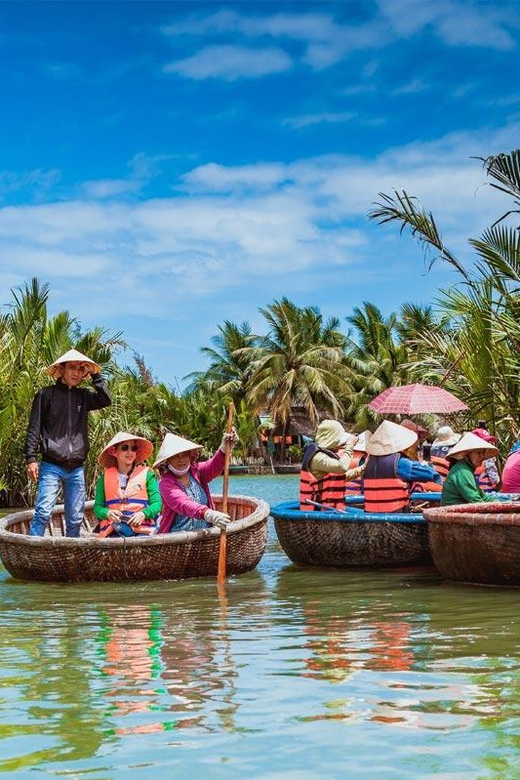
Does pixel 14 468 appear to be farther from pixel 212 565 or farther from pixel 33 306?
pixel 212 565

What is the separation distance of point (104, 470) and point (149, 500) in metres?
0.47

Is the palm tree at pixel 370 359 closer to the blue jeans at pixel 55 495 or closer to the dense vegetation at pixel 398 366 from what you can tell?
the dense vegetation at pixel 398 366

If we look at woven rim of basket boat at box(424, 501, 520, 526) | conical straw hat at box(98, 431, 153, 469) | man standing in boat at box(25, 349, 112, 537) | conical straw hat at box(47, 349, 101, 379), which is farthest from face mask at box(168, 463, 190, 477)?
woven rim of basket boat at box(424, 501, 520, 526)

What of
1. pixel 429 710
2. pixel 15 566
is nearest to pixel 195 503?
pixel 15 566

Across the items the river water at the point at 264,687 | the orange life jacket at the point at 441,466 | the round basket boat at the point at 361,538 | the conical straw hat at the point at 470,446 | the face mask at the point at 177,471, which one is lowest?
the river water at the point at 264,687

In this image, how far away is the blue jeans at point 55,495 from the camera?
363 inches

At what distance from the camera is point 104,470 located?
9195mm

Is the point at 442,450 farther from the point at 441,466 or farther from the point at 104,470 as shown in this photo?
the point at 104,470

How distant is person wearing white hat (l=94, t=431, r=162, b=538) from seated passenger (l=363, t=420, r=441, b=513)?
197 centimetres

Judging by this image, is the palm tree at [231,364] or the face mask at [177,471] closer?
the face mask at [177,471]

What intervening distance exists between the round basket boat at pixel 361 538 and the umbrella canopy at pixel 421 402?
4.40 metres

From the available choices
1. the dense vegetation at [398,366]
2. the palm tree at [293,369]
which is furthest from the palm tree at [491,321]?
the palm tree at [293,369]

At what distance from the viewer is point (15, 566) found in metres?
9.12

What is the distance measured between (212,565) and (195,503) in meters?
0.61
